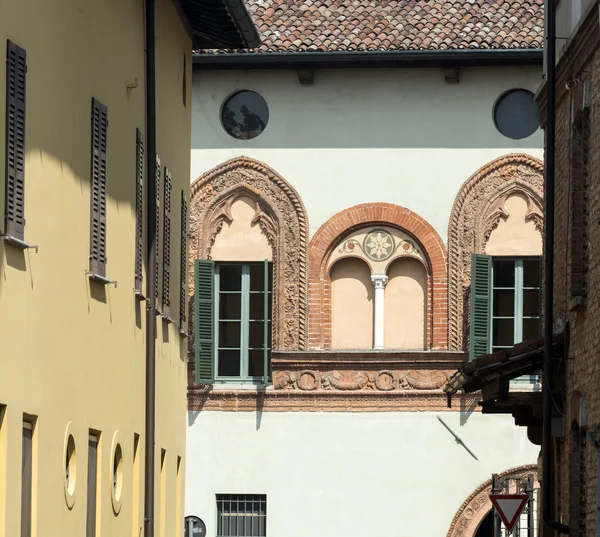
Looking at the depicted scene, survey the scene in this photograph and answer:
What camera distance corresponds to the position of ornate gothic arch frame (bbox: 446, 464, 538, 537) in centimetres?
2755

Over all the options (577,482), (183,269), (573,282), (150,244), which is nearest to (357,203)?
(183,269)

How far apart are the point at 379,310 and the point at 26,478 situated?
16.6 m

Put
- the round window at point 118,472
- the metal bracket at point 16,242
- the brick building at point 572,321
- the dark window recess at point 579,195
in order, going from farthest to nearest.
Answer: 1. the dark window recess at point 579,195
2. the round window at point 118,472
3. the brick building at point 572,321
4. the metal bracket at point 16,242

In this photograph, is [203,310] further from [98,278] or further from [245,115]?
[98,278]

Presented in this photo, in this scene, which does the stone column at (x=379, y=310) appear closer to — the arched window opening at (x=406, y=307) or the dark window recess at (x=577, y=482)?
the arched window opening at (x=406, y=307)

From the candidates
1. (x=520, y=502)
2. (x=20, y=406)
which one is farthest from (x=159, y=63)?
(x=20, y=406)

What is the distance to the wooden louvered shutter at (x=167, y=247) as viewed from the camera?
739 inches

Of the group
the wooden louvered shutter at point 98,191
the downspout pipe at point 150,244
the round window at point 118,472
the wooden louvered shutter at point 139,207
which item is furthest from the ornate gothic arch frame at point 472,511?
the wooden louvered shutter at point 98,191

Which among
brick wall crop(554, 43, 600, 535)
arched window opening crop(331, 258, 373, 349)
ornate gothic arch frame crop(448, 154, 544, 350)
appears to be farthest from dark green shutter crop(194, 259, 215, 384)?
brick wall crop(554, 43, 600, 535)

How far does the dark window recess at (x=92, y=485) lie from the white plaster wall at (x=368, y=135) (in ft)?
45.9

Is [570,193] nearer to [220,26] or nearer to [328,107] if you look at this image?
[220,26]

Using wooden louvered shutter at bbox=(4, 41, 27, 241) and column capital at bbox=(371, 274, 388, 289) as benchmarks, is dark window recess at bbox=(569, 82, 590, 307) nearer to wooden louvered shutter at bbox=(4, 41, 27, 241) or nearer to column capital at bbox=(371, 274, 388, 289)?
wooden louvered shutter at bbox=(4, 41, 27, 241)

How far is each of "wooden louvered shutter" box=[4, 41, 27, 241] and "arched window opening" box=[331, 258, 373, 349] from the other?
56.0 feet

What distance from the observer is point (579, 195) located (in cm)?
1638
